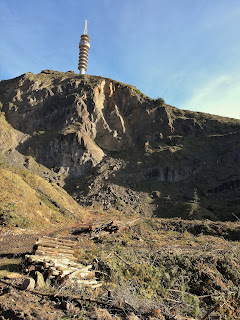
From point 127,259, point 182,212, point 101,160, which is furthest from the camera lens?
point 101,160

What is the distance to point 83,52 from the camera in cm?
7450

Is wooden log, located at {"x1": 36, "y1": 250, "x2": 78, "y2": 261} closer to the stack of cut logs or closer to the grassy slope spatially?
the stack of cut logs

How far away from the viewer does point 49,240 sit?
1255 centimetres

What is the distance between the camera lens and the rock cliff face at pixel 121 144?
126ft

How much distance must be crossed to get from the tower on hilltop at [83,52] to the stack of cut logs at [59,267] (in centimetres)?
6798

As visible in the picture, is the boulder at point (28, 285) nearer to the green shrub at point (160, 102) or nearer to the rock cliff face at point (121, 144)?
the rock cliff face at point (121, 144)

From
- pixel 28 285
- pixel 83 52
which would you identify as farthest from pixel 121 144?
pixel 28 285

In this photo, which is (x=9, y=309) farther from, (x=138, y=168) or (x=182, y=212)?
(x=138, y=168)

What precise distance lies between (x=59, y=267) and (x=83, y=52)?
7683 centimetres

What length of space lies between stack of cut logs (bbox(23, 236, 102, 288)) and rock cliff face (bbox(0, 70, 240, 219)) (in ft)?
76.0

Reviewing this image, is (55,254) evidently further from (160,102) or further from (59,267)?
(160,102)

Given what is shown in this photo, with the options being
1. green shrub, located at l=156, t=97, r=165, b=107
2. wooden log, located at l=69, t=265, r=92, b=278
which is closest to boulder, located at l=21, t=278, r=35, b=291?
wooden log, located at l=69, t=265, r=92, b=278

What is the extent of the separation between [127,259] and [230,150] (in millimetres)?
40809

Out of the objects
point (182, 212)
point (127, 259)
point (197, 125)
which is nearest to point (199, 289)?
point (127, 259)
